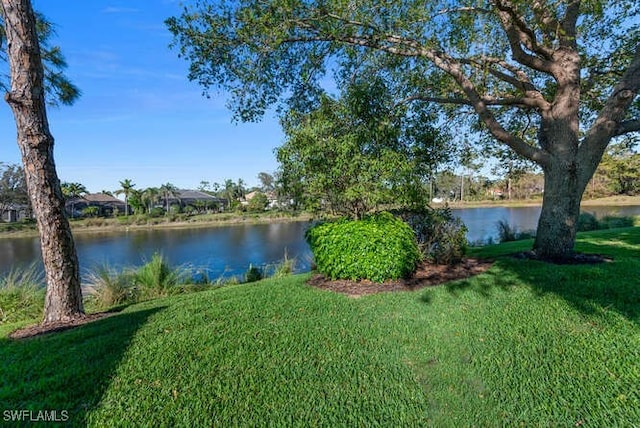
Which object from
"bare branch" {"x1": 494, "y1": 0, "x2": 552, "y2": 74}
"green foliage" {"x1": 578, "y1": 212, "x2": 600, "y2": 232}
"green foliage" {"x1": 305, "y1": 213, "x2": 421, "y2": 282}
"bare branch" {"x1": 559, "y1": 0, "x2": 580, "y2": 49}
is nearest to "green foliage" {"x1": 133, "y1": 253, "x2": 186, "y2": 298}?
"green foliage" {"x1": 305, "y1": 213, "x2": 421, "y2": 282}

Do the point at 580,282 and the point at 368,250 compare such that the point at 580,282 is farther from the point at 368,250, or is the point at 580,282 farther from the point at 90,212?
the point at 90,212

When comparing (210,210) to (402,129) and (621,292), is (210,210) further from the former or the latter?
(621,292)

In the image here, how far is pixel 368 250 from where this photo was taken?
4.23 meters

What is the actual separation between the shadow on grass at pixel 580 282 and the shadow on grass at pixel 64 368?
11.3 feet

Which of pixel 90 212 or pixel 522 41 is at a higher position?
pixel 522 41

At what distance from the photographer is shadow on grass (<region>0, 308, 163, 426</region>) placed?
1831mm

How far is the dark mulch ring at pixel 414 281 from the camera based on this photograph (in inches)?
158

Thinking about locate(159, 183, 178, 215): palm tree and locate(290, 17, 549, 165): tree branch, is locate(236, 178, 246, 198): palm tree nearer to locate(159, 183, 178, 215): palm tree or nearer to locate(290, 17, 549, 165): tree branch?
locate(159, 183, 178, 215): palm tree

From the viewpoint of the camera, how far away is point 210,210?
51.5m

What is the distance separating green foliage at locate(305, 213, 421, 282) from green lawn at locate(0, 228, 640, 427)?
756 mm

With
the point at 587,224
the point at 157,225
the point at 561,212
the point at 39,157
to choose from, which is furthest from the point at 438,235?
the point at 157,225

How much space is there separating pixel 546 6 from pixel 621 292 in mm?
3691

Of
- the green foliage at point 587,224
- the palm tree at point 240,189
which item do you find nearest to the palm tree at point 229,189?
the palm tree at point 240,189

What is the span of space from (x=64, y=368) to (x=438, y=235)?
15.8 ft
